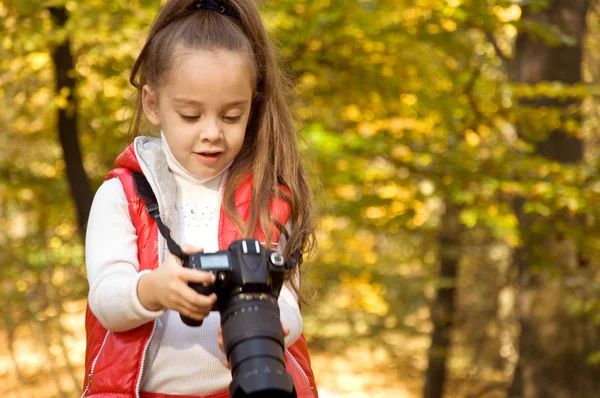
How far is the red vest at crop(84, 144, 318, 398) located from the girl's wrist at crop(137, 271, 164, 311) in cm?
14

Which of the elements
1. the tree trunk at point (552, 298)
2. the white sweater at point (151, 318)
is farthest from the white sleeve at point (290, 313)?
the tree trunk at point (552, 298)

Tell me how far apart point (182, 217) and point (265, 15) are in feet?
8.00

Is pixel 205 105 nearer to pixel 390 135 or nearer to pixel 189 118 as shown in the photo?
pixel 189 118

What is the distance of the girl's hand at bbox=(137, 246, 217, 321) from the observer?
61.9 inches

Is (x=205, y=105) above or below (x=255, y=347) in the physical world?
above

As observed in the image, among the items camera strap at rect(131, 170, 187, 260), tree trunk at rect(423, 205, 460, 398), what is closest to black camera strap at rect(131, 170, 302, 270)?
camera strap at rect(131, 170, 187, 260)

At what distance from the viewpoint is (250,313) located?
1564 mm

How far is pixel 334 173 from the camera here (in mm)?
5148

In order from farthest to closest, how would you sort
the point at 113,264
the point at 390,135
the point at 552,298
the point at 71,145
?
1. the point at 552,298
2. the point at 390,135
3. the point at 71,145
4. the point at 113,264

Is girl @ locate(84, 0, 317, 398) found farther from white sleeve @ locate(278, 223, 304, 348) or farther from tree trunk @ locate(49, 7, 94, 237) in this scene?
tree trunk @ locate(49, 7, 94, 237)

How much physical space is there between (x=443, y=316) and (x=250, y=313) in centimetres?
812

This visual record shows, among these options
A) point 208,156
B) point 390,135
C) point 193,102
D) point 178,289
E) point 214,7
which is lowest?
point 178,289

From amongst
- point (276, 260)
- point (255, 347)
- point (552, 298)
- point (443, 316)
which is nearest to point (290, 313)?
point (276, 260)

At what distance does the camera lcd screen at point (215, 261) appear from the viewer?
5.25 feet
